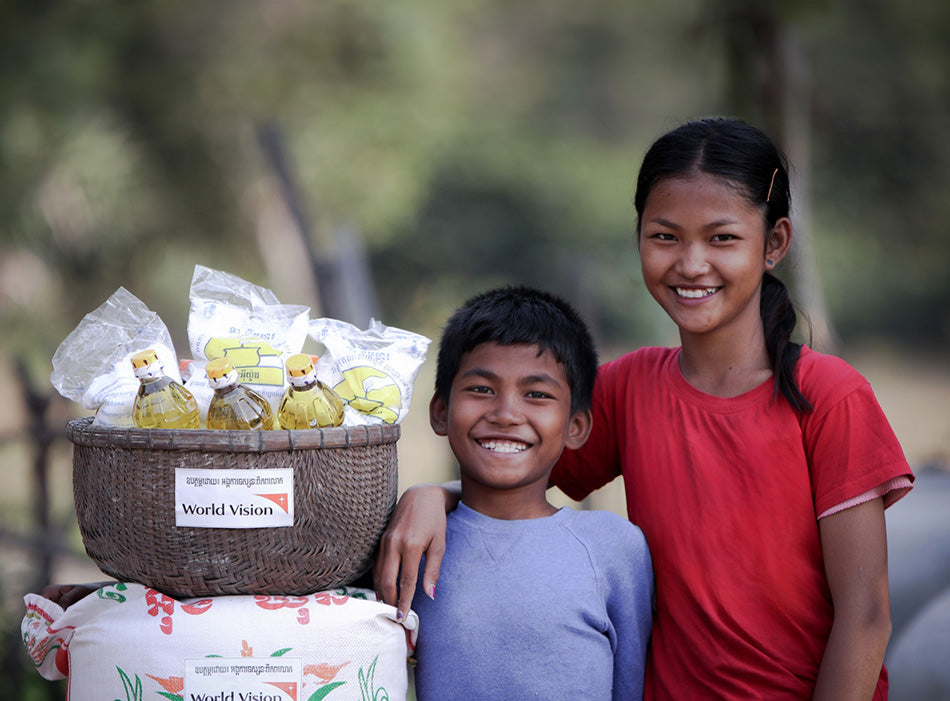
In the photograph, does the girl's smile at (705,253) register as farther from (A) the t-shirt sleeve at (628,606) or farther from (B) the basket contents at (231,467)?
(B) the basket contents at (231,467)

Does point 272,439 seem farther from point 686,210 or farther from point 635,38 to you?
point 635,38

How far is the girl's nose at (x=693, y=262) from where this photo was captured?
1.85m

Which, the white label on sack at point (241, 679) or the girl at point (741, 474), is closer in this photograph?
the white label on sack at point (241, 679)

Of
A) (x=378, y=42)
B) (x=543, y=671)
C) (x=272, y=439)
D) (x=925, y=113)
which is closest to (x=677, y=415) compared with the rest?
(x=543, y=671)

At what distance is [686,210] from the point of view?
73.9 inches

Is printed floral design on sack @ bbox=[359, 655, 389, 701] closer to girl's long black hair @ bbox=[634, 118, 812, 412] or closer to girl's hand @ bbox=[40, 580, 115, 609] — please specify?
girl's hand @ bbox=[40, 580, 115, 609]

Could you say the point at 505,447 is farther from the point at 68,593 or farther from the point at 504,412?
the point at 68,593

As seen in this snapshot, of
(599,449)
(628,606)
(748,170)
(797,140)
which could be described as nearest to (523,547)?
(628,606)

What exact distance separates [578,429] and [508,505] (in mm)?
223

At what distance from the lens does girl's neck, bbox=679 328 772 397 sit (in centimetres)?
192

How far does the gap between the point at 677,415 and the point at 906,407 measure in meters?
9.08

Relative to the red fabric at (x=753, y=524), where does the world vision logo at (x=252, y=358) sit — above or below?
above

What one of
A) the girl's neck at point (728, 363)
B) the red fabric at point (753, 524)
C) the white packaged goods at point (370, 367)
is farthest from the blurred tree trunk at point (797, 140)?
the white packaged goods at point (370, 367)

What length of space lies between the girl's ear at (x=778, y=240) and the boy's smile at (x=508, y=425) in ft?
1.56
